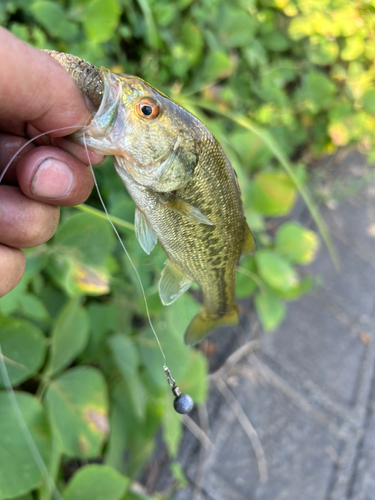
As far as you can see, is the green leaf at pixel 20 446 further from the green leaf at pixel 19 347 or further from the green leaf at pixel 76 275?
the green leaf at pixel 76 275

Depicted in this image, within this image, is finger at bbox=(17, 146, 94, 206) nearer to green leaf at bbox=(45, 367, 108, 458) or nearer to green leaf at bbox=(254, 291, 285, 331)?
green leaf at bbox=(45, 367, 108, 458)

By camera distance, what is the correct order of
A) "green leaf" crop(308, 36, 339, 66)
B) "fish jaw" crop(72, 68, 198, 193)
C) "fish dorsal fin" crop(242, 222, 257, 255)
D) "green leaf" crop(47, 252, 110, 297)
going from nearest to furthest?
1. "fish jaw" crop(72, 68, 198, 193)
2. "fish dorsal fin" crop(242, 222, 257, 255)
3. "green leaf" crop(47, 252, 110, 297)
4. "green leaf" crop(308, 36, 339, 66)

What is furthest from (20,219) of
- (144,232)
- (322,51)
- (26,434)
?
(322,51)

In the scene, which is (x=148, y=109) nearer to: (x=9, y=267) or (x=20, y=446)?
(x=9, y=267)

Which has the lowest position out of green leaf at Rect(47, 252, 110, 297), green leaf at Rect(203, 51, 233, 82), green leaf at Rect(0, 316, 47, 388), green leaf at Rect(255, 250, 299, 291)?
green leaf at Rect(0, 316, 47, 388)

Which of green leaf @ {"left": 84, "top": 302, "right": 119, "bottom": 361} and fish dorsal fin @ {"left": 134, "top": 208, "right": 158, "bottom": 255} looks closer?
fish dorsal fin @ {"left": 134, "top": 208, "right": 158, "bottom": 255}

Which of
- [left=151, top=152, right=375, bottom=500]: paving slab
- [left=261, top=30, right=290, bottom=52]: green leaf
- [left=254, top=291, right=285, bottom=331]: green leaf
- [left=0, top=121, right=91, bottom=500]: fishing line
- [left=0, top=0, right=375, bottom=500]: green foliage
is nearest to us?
[left=0, top=121, right=91, bottom=500]: fishing line

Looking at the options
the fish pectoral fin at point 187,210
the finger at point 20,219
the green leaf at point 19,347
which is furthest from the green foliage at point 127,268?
the fish pectoral fin at point 187,210

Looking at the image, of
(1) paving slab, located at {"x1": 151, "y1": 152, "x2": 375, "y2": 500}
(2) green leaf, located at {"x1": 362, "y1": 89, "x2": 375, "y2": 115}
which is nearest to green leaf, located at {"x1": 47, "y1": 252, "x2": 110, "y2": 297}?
(1) paving slab, located at {"x1": 151, "y1": 152, "x2": 375, "y2": 500}
